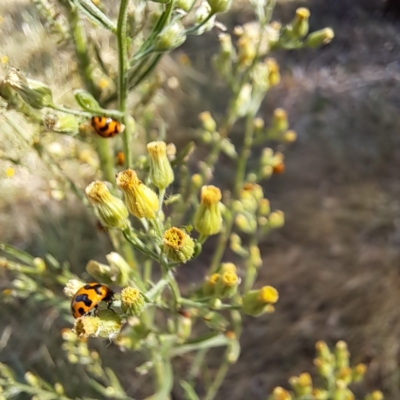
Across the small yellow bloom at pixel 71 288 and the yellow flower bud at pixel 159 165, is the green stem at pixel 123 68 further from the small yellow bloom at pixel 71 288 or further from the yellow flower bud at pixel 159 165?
the small yellow bloom at pixel 71 288

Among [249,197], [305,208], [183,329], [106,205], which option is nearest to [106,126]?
[106,205]

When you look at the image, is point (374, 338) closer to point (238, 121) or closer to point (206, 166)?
point (206, 166)

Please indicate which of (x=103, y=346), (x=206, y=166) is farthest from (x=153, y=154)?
(x=103, y=346)

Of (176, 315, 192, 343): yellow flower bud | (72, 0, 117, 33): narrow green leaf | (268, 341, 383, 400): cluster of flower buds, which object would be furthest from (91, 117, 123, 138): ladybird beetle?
(268, 341, 383, 400): cluster of flower buds

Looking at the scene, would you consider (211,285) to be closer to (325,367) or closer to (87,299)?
(87,299)

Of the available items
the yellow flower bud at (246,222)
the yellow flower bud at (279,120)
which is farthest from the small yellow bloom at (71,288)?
the yellow flower bud at (279,120)

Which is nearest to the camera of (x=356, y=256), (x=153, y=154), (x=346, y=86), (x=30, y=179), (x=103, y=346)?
(x=153, y=154)

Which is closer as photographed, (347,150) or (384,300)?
(384,300)
